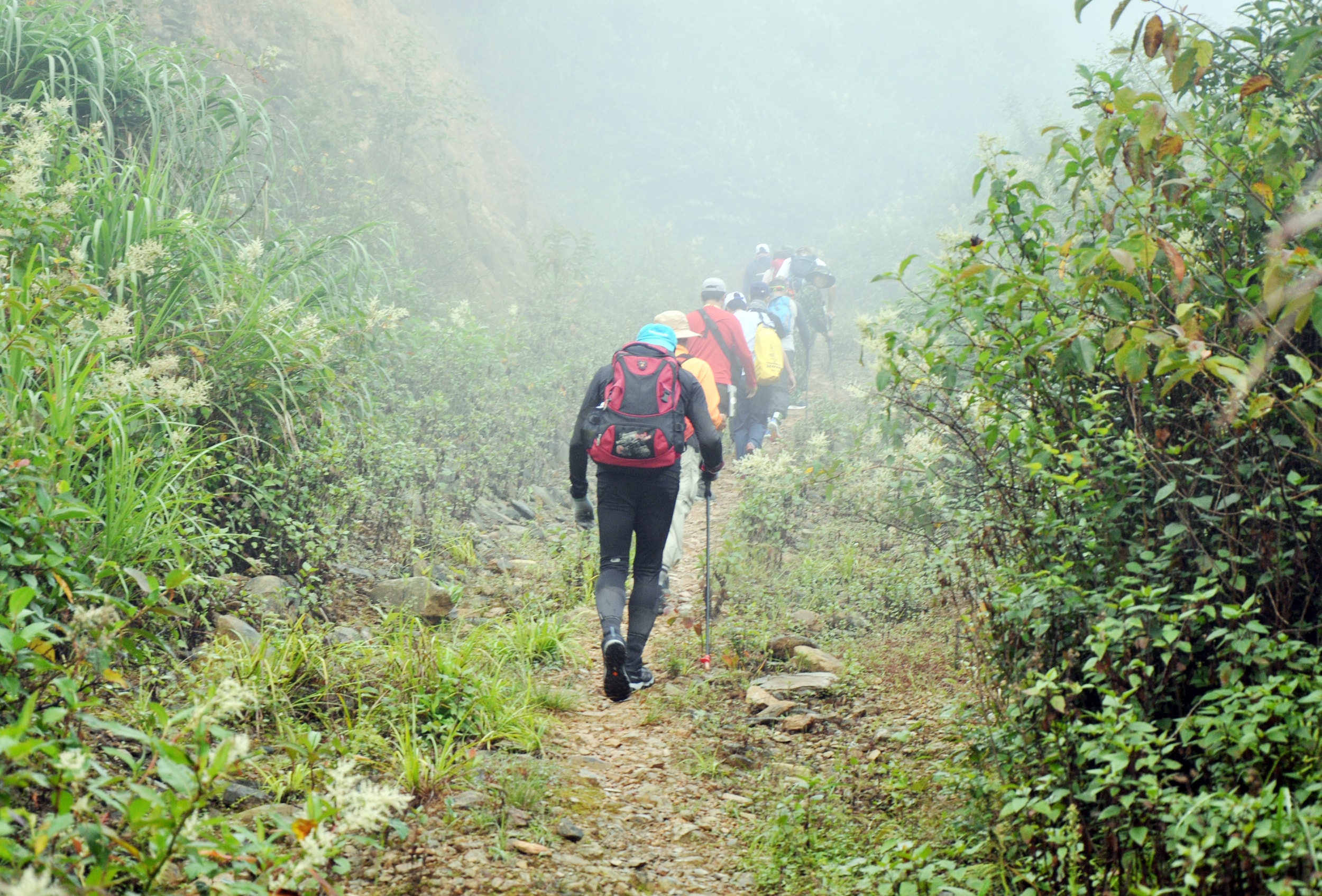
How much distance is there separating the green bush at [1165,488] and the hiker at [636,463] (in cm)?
174

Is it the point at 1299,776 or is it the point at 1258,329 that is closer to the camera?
the point at 1299,776

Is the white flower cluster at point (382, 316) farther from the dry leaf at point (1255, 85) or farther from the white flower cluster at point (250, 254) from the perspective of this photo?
the dry leaf at point (1255, 85)

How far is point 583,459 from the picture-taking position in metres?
5.40

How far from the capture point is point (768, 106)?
3133 cm

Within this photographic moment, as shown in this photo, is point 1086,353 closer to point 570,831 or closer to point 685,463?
point 570,831

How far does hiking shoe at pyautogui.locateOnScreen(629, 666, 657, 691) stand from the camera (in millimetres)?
5312

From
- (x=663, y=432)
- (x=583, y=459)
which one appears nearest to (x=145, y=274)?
(x=583, y=459)

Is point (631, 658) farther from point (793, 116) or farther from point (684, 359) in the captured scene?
point (793, 116)

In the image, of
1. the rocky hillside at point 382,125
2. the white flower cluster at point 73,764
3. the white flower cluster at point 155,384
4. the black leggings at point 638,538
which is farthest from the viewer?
the rocky hillside at point 382,125

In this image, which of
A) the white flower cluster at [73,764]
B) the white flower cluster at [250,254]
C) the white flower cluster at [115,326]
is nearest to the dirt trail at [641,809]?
the white flower cluster at [73,764]

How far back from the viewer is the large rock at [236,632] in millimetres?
4191

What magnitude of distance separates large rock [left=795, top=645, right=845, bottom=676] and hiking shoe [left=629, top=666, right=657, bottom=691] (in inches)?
36.3

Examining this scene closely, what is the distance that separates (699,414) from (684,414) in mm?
115

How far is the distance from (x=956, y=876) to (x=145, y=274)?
17.3 ft
